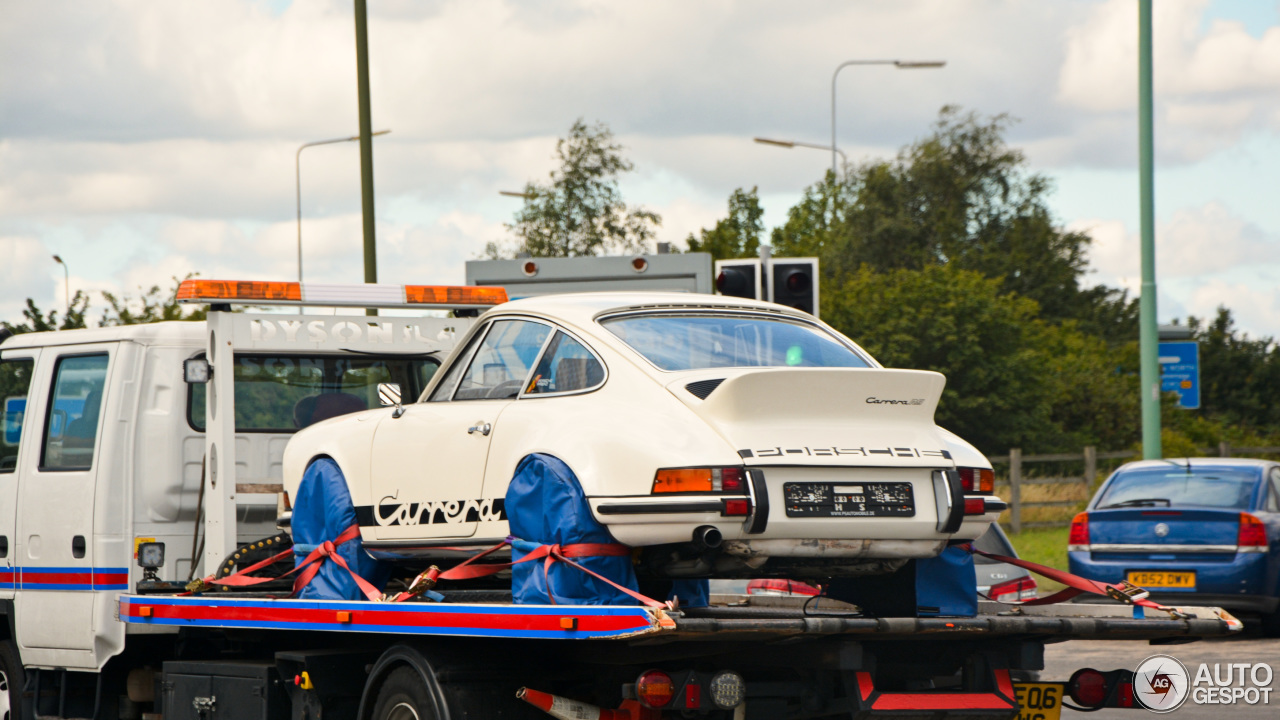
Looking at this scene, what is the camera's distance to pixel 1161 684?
22.7ft

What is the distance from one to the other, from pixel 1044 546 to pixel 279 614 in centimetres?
A: 1928

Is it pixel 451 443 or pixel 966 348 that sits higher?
pixel 966 348

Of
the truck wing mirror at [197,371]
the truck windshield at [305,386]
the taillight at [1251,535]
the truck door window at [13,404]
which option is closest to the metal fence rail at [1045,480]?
the taillight at [1251,535]

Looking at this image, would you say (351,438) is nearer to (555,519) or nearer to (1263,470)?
(555,519)

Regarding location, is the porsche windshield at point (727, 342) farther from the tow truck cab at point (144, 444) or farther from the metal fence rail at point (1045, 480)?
the metal fence rail at point (1045, 480)

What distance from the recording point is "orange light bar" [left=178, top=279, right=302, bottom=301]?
348 inches

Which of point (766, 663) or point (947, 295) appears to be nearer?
→ point (766, 663)

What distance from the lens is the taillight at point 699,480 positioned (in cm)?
612

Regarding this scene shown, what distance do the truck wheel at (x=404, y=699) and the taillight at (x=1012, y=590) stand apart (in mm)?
5156

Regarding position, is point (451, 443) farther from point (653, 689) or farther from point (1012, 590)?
point (1012, 590)

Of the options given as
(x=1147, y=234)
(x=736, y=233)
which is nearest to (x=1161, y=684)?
(x=1147, y=234)

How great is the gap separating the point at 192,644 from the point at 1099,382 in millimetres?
40869

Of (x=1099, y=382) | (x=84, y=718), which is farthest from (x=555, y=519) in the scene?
(x=1099, y=382)

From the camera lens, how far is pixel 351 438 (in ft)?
25.6
